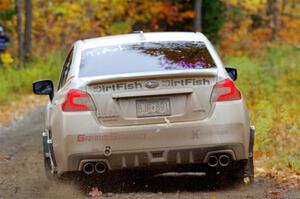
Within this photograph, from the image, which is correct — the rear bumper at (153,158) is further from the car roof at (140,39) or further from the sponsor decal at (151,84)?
the car roof at (140,39)

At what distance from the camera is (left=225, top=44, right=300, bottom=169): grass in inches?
433

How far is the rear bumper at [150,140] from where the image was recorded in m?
7.37

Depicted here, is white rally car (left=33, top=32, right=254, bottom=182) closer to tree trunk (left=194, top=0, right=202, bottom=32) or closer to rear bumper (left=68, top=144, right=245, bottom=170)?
rear bumper (left=68, top=144, right=245, bottom=170)

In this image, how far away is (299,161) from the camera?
9992 millimetres

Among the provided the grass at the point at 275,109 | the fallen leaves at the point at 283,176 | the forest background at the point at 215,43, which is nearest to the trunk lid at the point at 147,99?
the fallen leaves at the point at 283,176

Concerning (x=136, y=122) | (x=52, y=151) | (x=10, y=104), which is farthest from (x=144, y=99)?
(x=10, y=104)

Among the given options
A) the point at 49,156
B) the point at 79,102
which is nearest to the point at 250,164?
the point at 79,102


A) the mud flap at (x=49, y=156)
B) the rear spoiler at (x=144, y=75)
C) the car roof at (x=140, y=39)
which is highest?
the car roof at (x=140, y=39)

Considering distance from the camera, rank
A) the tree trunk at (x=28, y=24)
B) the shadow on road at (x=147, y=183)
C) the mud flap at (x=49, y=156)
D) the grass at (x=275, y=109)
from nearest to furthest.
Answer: the shadow on road at (x=147, y=183)
the mud flap at (x=49, y=156)
the grass at (x=275, y=109)
the tree trunk at (x=28, y=24)

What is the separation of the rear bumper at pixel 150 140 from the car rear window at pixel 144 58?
53 cm

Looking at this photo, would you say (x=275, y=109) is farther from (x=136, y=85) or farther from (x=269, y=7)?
(x=269, y=7)

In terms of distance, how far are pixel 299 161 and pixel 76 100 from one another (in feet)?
11.9

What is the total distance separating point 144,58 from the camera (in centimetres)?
793

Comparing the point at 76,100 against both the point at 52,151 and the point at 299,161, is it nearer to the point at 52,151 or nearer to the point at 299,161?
the point at 52,151
